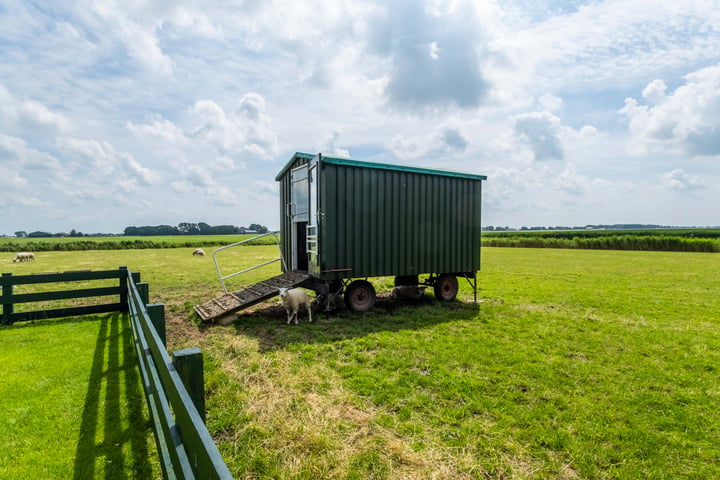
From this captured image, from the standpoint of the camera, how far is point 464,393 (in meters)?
4.46

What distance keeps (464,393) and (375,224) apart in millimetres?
4891

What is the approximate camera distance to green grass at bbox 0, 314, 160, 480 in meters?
2.97

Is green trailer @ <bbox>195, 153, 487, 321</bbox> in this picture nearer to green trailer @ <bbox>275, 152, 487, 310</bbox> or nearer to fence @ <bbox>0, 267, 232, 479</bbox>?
green trailer @ <bbox>275, 152, 487, 310</bbox>

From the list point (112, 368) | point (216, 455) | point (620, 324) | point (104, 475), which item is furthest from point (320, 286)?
point (216, 455)

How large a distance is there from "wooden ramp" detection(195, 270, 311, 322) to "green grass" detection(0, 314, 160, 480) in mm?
1863

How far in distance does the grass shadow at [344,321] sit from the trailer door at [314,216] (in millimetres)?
1257

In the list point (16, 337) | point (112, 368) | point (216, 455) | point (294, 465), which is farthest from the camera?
point (16, 337)

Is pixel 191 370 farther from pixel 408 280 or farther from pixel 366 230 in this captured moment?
pixel 408 280

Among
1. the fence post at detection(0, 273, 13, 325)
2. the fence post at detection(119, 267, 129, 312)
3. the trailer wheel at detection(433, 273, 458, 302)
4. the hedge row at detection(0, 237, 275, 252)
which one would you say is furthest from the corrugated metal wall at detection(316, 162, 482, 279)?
the hedge row at detection(0, 237, 275, 252)

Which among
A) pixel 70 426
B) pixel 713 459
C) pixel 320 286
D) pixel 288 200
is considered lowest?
pixel 713 459

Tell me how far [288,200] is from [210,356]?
5522mm

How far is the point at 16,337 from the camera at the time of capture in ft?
20.4

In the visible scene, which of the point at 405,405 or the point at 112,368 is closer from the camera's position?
the point at 405,405

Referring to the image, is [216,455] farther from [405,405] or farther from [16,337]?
[16,337]
